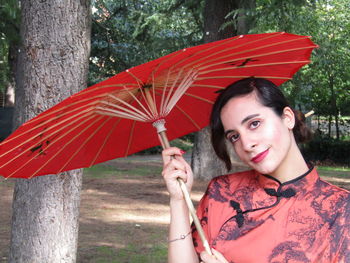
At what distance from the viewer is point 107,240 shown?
249 inches

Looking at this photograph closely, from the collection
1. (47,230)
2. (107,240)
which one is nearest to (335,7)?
(107,240)

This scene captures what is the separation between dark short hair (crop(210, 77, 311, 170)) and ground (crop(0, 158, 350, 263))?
3544 millimetres

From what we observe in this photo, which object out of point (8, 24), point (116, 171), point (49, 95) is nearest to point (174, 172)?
point (49, 95)

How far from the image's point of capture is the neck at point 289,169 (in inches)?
81.4

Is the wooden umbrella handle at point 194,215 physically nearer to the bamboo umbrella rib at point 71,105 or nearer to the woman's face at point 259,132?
the woman's face at point 259,132

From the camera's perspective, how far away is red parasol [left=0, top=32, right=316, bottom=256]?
1.98 m

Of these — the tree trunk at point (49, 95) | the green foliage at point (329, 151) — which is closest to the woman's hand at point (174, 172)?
the tree trunk at point (49, 95)

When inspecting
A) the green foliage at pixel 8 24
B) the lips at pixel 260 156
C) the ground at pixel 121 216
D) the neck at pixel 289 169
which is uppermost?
the green foliage at pixel 8 24

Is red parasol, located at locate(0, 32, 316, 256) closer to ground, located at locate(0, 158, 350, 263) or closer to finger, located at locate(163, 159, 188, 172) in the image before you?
finger, located at locate(163, 159, 188, 172)

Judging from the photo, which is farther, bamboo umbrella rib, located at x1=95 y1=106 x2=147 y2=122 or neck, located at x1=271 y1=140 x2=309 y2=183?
bamboo umbrella rib, located at x1=95 y1=106 x2=147 y2=122

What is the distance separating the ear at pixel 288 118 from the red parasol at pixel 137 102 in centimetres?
29

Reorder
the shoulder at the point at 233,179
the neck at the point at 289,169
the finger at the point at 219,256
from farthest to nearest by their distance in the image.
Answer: the shoulder at the point at 233,179, the neck at the point at 289,169, the finger at the point at 219,256

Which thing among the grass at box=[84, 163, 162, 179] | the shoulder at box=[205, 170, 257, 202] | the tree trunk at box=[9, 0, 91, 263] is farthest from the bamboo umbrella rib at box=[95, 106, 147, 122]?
the grass at box=[84, 163, 162, 179]

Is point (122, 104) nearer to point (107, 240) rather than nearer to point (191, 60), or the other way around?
point (191, 60)
